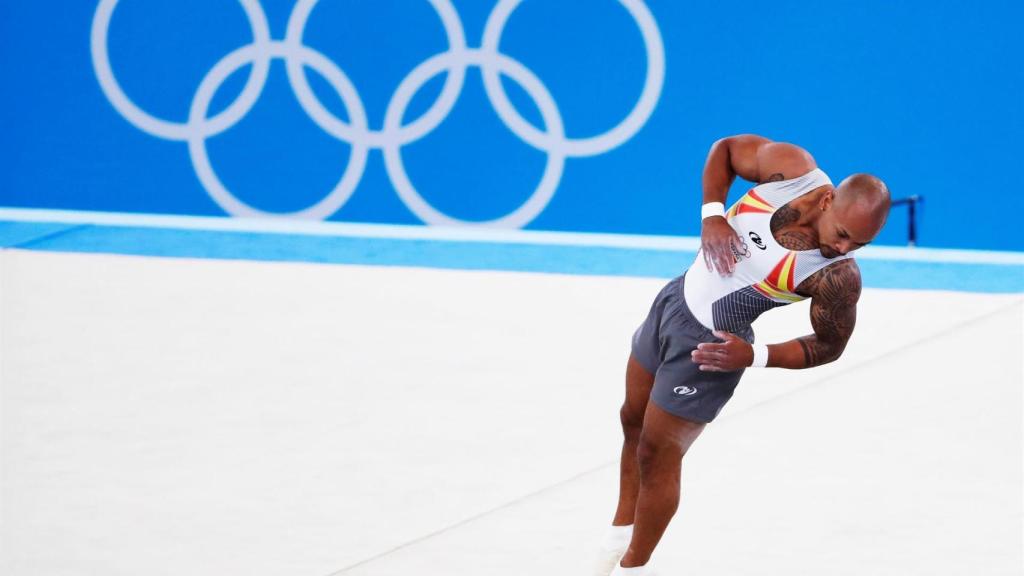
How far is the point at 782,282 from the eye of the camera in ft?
12.6

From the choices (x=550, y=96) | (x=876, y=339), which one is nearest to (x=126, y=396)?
(x=876, y=339)

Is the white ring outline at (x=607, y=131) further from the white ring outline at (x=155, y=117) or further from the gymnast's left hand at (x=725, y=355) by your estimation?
the gymnast's left hand at (x=725, y=355)

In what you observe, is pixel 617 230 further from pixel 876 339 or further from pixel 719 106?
pixel 876 339

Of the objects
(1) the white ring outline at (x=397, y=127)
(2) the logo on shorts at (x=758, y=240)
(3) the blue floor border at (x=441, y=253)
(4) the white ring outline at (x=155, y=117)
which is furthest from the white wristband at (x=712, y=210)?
(4) the white ring outline at (x=155, y=117)

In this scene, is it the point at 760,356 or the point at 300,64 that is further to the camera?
the point at 300,64

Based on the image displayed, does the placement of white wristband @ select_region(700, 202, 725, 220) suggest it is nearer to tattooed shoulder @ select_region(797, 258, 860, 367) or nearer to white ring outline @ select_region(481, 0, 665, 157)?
tattooed shoulder @ select_region(797, 258, 860, 367)

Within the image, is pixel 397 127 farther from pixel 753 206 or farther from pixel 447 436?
pixel 753 206

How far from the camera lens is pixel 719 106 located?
9781 mm

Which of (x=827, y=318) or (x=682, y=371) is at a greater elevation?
(x=827, y=318)

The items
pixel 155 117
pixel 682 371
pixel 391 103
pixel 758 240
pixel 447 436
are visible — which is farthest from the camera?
pixel 155 117

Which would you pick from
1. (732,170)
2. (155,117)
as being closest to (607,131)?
(155,117)

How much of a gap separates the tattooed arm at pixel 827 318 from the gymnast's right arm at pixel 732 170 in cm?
27

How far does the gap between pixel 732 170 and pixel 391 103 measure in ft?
20.6

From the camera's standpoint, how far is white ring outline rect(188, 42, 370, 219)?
10.2m
